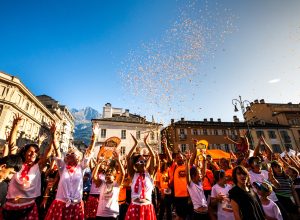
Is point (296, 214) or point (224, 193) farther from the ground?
point (224, 193)

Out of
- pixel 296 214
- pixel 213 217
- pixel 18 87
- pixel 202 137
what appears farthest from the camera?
pixel 202 137

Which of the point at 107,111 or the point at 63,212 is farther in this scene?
the point at 107,111

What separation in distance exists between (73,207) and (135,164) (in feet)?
5.17

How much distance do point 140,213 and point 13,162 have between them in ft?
9.88

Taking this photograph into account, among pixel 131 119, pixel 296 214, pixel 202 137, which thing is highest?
pixel 131 119

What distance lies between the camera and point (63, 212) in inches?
144

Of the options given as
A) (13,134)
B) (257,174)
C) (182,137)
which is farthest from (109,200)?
(182,137)

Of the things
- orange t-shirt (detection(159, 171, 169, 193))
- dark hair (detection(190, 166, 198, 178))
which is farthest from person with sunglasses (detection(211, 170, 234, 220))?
orange t-shirt (detection(159, 171, 169, 193))

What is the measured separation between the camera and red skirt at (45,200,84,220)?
11.8 feet

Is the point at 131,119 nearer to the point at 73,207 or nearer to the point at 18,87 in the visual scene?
the point at 18,87

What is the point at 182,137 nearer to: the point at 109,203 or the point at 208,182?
the point at 208,182

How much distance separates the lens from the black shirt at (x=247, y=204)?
2.90 meters

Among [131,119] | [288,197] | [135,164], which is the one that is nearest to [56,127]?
[135,164]

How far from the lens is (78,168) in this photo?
4148 millimetres
